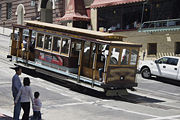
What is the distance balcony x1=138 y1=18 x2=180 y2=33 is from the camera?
2434 cm

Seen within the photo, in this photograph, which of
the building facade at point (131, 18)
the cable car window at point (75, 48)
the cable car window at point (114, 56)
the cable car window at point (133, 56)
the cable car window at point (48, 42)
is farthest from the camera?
the building facade at point (131, 18)

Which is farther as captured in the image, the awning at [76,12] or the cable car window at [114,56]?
the awning at [76,12]

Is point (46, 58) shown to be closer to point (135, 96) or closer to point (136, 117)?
point (135, 96)

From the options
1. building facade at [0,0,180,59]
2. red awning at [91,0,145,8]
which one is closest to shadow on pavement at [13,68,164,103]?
building facade at [0,0,180,59]

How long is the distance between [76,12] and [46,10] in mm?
8765

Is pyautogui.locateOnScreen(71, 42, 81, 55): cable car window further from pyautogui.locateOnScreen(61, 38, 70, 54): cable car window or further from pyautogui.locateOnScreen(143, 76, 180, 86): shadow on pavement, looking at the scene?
pyautogui.locateOnScreen(143, 76, 180, 86): shadow on pavement

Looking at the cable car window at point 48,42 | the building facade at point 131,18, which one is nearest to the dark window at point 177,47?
the building facade at point 131,18

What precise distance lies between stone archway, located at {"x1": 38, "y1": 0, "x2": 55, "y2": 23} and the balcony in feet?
58.5

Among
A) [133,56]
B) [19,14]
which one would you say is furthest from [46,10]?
[133,56]

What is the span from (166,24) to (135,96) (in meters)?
11.1

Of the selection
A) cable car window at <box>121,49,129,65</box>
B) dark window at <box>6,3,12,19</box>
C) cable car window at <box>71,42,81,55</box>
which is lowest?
cable car window at <box>121,49,129,65</box>

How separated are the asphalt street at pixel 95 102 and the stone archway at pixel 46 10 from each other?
2279 cm

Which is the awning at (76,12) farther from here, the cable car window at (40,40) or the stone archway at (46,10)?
the cable car window at (40,40)

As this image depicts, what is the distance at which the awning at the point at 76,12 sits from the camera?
34.4m
